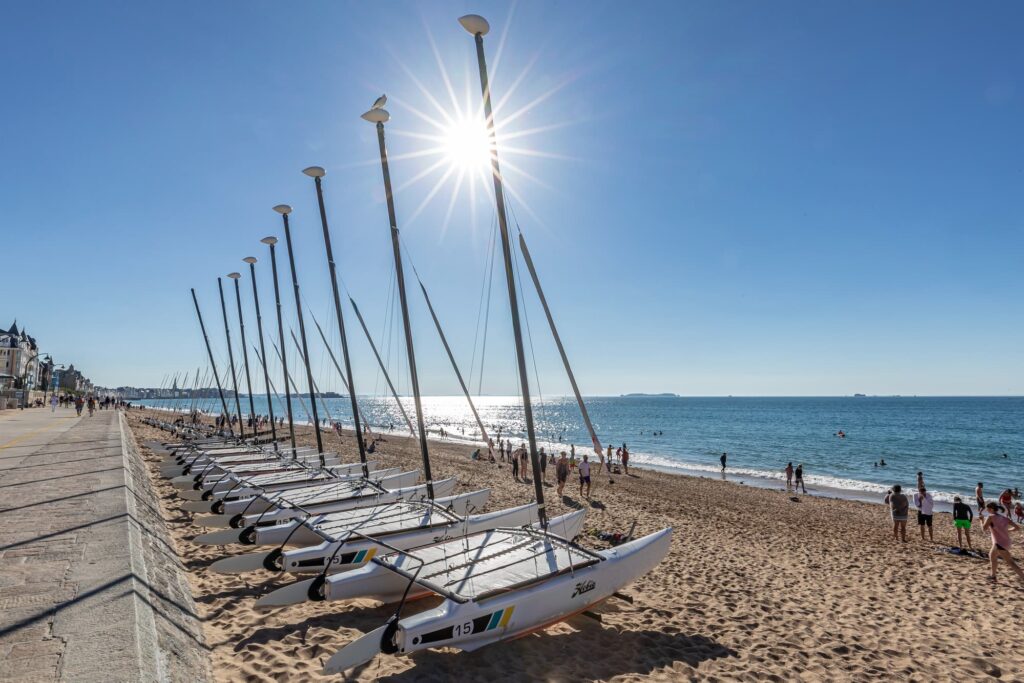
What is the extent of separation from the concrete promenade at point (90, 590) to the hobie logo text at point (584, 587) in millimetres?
4764

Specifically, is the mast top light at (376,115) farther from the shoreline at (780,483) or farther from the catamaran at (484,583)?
the shoreline at (780,483)

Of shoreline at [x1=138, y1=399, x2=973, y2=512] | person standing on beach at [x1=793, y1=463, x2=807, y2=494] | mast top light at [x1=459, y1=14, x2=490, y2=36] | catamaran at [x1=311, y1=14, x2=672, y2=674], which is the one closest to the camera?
catamaran at [x1=311, y1=14, x2=672, y2=674]

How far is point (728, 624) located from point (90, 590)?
29.8ft

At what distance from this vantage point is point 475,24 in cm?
980

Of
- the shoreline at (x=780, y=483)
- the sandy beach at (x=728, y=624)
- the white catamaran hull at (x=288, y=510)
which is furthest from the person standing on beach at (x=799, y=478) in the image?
the white catamaran hull at (x=288, y=510)

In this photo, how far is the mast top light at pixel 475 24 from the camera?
31.6ft

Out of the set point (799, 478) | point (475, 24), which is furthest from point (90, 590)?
point (799, 478)

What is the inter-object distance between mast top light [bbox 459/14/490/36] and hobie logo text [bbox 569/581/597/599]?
991cm

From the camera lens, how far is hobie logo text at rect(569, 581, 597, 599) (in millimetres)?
7714

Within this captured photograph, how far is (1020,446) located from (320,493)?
7564 centimetres

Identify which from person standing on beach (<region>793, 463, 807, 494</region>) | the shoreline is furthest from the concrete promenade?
the shoreline

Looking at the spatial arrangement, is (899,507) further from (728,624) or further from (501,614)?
(501,614)

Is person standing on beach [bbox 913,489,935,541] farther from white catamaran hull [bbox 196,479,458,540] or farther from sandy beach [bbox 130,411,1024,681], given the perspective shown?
white catamaran hull [bbox 196,479,458,540]

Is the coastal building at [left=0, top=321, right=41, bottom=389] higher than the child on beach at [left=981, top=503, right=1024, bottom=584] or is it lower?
higher
